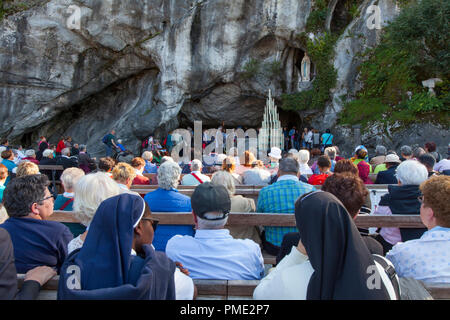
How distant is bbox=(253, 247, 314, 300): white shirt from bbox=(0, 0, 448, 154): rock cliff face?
43.6ft

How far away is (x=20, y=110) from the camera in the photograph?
55.3 ft

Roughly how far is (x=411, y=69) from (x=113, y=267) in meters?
13.1

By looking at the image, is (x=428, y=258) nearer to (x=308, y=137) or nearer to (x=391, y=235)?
(x=391, y=235)

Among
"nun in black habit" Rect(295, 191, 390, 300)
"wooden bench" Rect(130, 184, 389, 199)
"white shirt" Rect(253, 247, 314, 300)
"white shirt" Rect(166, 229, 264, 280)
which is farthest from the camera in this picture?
"wooden bench" Rect(130, 184, 389, 199)

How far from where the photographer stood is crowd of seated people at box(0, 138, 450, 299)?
4.89 ft

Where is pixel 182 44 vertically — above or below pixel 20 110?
above

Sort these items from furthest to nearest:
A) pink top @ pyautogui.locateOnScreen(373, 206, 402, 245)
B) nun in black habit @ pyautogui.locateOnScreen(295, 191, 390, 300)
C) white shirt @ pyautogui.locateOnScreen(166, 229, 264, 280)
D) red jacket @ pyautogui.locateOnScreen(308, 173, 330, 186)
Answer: red jacket @ pyautogui.locateOnScreen(308, 173, 330, 186)
pink top @ pyautogui.locateOnScreen(373, 206, 402, 245)
white shirt @ pyautogui.locateOnScreen(166, 229, 264, 280)
nun in black habit @ pyautogui.locateOnScreen(295, 191, 390, 300)

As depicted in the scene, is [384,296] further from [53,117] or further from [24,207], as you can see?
[53,117]

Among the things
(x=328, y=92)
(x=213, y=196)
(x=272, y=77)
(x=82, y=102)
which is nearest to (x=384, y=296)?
(x=213, y=196)

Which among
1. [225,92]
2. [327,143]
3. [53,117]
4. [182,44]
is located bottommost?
[327,143]

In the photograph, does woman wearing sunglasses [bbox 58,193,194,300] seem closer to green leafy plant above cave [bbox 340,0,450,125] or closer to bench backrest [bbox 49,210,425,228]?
bench backrest [bbox 49,210,425,228]

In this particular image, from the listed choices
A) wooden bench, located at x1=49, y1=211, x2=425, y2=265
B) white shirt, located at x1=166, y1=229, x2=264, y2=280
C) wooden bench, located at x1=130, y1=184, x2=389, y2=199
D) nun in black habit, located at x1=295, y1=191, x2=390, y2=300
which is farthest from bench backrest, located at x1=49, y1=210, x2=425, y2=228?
nun in black habit, located at x1=295, y1=191, x2=390, y2=300

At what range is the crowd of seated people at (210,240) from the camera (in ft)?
4.89

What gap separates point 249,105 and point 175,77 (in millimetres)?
4573
